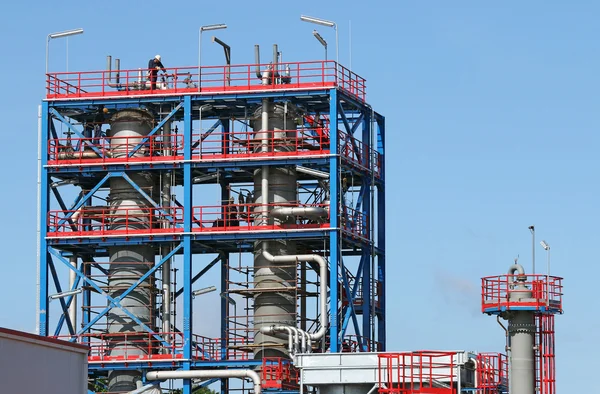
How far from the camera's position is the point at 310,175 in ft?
258

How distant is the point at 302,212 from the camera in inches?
3007

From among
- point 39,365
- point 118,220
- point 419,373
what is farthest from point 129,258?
point 39,365

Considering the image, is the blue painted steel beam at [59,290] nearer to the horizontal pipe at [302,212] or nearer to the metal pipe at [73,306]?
the metal pipe at [73,306]

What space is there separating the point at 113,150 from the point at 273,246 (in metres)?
9.48

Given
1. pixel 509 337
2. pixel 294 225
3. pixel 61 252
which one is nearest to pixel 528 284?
pixel 509 337

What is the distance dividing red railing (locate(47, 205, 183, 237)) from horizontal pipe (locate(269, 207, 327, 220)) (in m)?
5.09

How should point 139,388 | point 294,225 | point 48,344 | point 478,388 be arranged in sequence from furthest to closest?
point 294,225
point 139,388
point 478,388
point 48,344

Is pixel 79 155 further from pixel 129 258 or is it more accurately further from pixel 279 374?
pixel 279 374

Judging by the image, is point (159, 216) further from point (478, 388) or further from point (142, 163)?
point (478, 388)

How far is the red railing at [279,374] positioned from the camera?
72.8 m

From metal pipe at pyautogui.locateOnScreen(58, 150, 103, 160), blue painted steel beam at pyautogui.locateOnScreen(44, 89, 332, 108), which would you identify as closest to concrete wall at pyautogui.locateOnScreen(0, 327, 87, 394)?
blue painted steel beam at pyautogui.locateOnScreen(44, 89, 332, 108)

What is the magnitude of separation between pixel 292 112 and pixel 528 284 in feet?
61.1

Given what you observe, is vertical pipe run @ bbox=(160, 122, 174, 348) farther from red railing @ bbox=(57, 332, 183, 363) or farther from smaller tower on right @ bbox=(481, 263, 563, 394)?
smaller tower on right @ bbox=(481, 263, 563, 394)

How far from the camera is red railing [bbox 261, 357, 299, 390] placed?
72.8m
